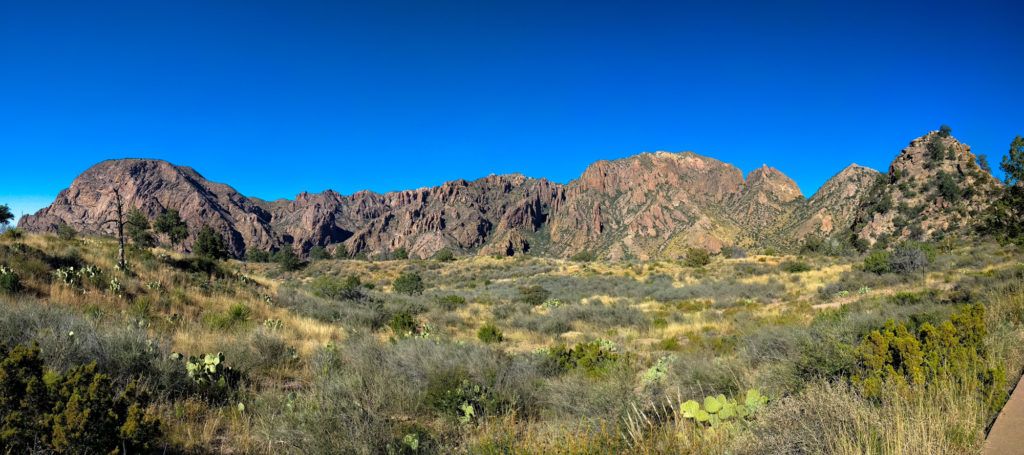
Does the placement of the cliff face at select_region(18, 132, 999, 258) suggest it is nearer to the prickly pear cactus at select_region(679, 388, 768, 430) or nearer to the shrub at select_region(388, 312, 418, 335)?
the shrub at select_region(388, 312, 418, 335)

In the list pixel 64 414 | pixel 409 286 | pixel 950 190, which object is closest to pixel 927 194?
pixel 950 190

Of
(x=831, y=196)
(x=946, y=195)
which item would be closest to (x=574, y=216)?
(x=831, y=196)

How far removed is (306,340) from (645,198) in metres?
171

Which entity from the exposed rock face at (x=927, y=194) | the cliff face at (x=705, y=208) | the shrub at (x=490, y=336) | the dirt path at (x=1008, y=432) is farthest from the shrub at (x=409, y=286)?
the exposed rock face at (x=927, y=194)

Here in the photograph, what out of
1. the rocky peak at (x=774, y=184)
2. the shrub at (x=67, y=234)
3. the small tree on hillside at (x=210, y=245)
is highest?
the rocky peak at (x=774, y=184)

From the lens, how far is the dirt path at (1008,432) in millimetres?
3014

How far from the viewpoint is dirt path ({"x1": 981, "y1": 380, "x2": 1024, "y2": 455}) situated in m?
3.01

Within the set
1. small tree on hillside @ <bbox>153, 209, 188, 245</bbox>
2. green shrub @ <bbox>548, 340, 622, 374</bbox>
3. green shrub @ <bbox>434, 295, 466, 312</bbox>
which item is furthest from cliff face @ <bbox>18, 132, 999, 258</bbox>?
green shrub @ <bbox>548, 340, 622, 374</bbox>

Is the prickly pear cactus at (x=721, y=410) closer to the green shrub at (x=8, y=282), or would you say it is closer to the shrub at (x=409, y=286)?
the green shrub at (x=8, y=282)

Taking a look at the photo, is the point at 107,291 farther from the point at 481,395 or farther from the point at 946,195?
the point at 946,195

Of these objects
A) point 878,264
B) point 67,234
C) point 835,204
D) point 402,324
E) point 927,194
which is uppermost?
point 835,204

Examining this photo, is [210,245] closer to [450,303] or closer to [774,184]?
[450,303]

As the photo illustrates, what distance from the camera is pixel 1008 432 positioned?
3.19 m

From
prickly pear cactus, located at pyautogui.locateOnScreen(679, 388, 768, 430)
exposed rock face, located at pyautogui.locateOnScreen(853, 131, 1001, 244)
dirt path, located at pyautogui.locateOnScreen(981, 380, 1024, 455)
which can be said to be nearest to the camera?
dirt path, located at pyautogui.locateOnScreen(981, 380, 1024, 455)
